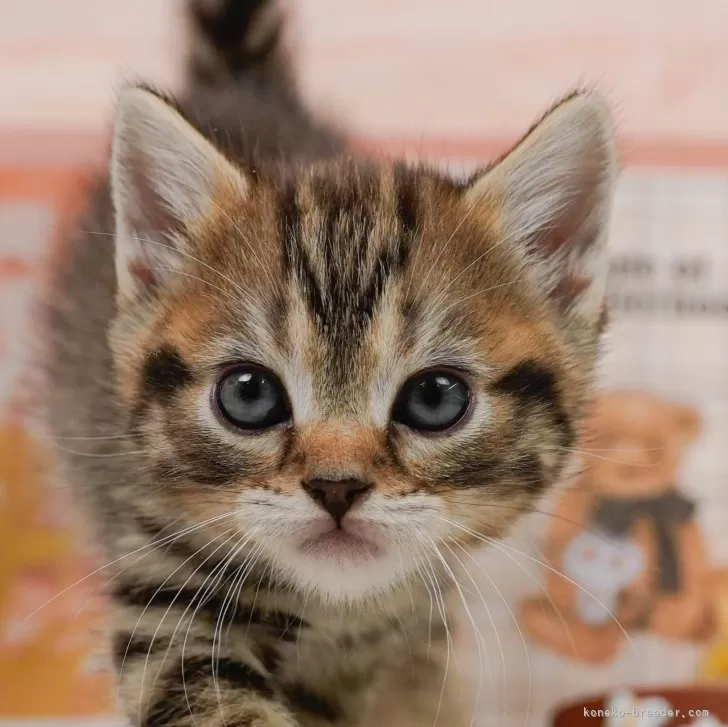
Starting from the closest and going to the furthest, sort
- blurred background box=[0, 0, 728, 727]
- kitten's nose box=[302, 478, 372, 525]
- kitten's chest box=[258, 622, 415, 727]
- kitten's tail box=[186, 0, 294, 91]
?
kitten's nose box=[302, 478, 372, 525], kitten's chest box=[258, 622, 415, 727], blurred background box=[0, 0, 728, 727], kitten's tail box=[186, 0, 294, 91]

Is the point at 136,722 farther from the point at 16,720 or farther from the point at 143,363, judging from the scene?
the point at 16,720

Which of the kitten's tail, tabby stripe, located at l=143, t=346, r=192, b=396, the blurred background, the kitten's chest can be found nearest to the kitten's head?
tabby stripe, located at l=143, t=346, r=192, b=396

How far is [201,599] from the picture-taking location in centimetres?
81

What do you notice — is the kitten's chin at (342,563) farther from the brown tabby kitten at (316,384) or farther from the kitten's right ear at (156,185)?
the kitten's right ear at (156,185)

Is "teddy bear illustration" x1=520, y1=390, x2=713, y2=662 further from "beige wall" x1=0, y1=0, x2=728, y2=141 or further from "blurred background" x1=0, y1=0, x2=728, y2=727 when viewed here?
"beige wall" x1=0, y1=0, x2=728, y2=141

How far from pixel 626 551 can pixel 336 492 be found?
695 mm

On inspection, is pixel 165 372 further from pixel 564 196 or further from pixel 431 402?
pixel 564 196

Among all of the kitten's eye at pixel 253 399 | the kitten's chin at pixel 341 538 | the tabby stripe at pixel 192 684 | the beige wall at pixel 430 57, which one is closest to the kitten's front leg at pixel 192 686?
the tabby stripe at pixel 192 684

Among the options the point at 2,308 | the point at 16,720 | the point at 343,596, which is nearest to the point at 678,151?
the point at 343,596

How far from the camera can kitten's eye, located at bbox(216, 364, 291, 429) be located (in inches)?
29.0

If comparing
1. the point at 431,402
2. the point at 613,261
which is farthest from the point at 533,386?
the point at 613,261

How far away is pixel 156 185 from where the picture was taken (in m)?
0.83

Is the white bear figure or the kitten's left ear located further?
the white bear figure

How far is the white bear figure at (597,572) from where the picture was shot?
1.21 m
